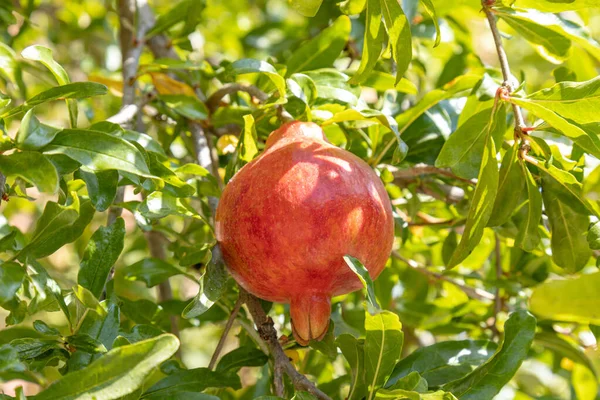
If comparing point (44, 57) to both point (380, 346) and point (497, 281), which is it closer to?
point (380, 346)

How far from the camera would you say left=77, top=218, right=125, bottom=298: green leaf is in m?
1.10

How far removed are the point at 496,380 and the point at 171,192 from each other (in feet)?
1.73

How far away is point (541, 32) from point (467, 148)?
0.95 feet

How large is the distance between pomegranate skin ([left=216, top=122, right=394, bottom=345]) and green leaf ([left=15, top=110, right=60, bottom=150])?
9.8 inches

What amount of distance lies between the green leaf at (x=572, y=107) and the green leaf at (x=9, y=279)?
72cm

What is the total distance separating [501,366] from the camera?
1067 millimetres

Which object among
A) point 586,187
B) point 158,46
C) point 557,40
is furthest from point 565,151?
point 158,46

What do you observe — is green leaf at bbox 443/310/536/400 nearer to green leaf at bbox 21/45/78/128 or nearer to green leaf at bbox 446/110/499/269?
green leaf at bbox 446/110/499/269

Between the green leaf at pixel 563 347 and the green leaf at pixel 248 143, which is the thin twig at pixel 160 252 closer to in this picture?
the green leaf at pixel 248 143

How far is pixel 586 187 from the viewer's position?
3.77ft

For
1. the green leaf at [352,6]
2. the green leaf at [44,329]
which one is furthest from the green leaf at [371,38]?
the green leaf at [44,329]

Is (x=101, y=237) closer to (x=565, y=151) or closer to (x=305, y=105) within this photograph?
→ (x=305, y=105)

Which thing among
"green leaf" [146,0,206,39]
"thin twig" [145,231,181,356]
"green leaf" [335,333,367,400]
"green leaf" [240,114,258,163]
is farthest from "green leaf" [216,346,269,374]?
"green leaf" [146,0,206,39]

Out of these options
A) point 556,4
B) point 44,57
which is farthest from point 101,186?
point 556,4
